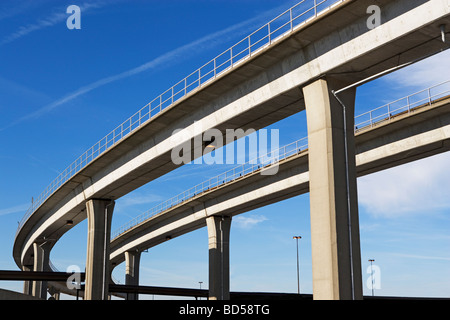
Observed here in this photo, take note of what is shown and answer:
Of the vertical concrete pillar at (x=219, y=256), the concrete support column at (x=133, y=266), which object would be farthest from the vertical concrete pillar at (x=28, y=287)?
the vertical concrete pillar at (x=219, y=256)

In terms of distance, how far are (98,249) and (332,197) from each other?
26.1 meters

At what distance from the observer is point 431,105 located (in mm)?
29656

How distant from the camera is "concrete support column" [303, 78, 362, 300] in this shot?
20.5 meters

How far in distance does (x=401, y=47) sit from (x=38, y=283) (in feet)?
202

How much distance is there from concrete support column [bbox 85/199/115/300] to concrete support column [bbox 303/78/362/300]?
24757 mm

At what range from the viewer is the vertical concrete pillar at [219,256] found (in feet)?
158

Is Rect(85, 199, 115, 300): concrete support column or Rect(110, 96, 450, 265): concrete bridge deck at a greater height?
Rect(110, 96, 450, 265): concrete bridge deck

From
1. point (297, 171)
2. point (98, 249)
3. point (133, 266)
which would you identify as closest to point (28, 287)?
point (133, 266)

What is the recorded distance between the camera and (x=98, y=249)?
42.3 m

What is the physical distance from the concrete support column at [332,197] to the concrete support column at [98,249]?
975 inches

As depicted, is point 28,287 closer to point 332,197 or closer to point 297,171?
point 297,171

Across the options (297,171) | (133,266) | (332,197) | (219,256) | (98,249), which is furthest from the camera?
(133,266)

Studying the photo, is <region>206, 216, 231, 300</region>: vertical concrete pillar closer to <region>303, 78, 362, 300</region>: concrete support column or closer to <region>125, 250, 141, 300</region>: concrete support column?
<region>125, 250, 141, 300</region>: concrete support column

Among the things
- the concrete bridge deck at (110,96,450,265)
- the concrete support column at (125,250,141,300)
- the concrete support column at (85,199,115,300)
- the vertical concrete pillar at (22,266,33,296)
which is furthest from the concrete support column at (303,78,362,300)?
the vertical concrete pillar at (22,266,33,296)
